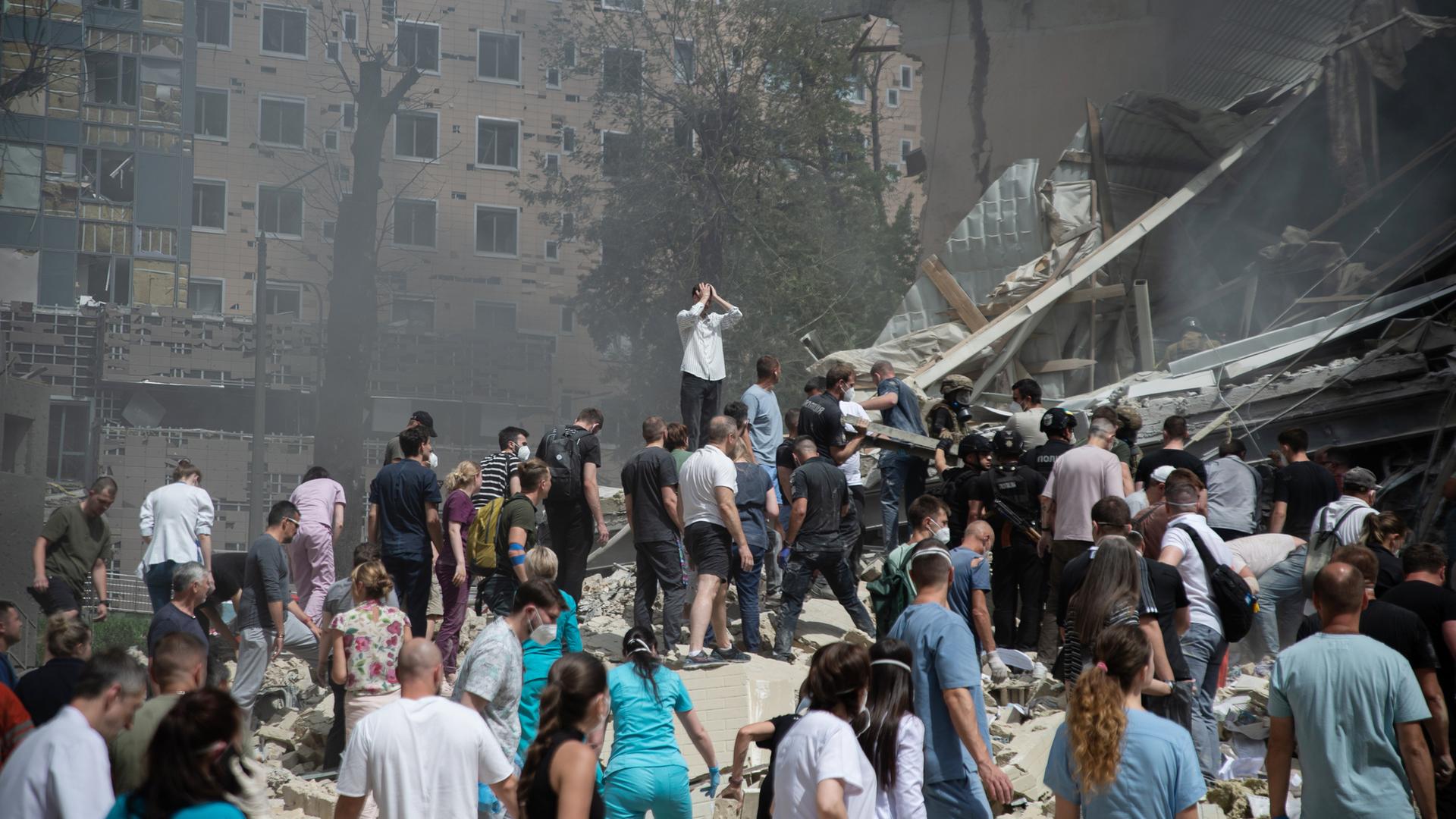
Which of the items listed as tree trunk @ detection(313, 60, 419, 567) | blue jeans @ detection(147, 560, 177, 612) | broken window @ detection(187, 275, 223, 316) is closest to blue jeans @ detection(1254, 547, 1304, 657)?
blue jeans @ detection(147, 560, 177, 612)

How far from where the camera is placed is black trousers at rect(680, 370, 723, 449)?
10.8 m

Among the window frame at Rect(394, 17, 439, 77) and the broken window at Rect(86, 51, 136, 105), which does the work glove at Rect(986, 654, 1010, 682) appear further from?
the broken window at Rect(86, 51, 136, 105)

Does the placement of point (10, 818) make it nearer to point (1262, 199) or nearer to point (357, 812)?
point (357, 812)

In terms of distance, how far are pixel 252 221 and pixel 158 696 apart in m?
40.2

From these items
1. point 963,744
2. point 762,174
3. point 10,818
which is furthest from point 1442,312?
point 762,174

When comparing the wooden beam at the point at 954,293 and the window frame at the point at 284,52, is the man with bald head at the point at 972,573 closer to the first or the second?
the wooden beam at the point at 954,293

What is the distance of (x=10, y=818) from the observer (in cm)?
393

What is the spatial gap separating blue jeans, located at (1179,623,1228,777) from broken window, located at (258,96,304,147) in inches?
1537

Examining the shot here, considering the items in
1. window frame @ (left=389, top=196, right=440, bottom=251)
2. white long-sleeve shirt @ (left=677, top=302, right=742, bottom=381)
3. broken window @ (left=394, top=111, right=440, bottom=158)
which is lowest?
white long-sleeve shirt @ (left=677, top=302, right=742, bottom=381)

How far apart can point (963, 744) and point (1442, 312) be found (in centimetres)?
883

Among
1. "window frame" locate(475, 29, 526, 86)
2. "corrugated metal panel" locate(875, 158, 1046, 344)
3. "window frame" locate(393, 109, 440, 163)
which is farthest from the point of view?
"window frame" locate(475, 29, 526, 86)

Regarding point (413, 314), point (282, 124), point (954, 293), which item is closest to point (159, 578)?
point (954, 293)

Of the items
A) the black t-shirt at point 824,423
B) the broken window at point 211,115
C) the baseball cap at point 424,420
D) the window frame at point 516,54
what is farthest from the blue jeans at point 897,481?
the broken window at point 211,115

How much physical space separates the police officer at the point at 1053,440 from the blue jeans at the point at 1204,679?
2.54 meters
